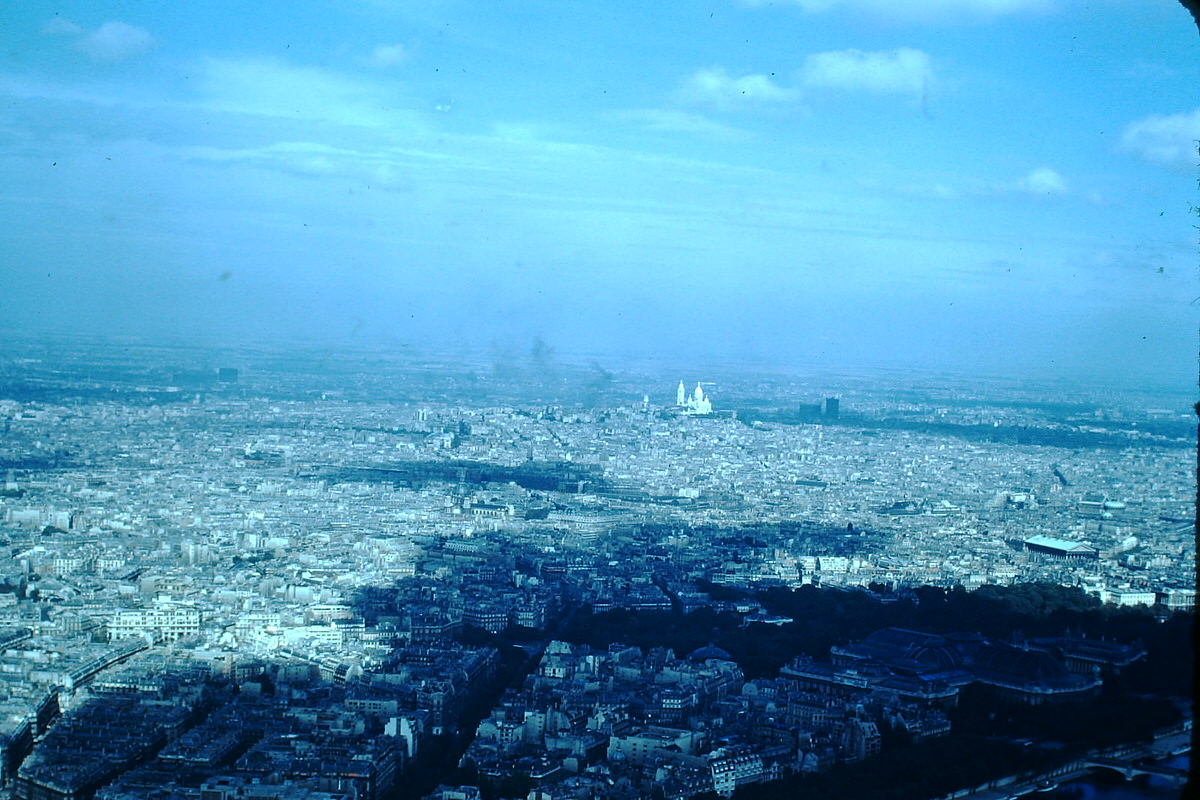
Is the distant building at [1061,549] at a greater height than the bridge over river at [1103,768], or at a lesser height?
greater

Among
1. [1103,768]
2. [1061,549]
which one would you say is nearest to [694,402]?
[1061,549]

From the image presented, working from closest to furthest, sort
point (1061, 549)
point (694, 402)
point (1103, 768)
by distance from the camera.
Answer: point (1103, 768) → point (1061, 549) → point (694, 402)

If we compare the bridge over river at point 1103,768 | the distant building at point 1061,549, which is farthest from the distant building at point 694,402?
the bridge over river at point 1103,768

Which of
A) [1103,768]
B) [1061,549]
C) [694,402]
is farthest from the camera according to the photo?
[694,402]

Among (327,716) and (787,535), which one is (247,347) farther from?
(327,716)

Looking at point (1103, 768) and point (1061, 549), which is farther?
point (1061, 549)

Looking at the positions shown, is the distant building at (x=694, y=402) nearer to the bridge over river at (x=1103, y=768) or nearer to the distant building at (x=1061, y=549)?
the distant building at (x=1061, y=549)

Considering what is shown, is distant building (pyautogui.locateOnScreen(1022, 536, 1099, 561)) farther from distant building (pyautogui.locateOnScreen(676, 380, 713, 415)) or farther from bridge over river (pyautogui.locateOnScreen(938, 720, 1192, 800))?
distant building (pyautogui.locateOnScreen(676, 380, 713, 415))

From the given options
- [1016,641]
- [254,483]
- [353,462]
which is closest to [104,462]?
[254,483]

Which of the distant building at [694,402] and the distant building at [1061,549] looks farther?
the distant building at [694,402]

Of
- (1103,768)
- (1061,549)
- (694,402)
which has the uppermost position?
(694,402)

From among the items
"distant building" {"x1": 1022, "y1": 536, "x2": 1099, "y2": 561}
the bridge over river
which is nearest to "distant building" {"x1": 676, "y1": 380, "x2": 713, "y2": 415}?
"distant building" {"x1": 1022, "y1": 536, "x2": 1099, "y2": 561}

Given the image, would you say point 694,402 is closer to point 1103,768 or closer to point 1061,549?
point 1061,549
